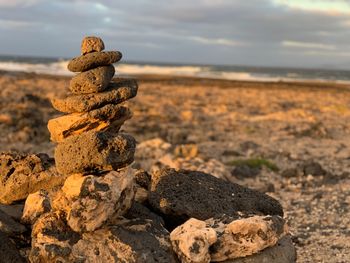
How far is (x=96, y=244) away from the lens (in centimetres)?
857

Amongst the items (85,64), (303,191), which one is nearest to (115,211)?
(85,64)

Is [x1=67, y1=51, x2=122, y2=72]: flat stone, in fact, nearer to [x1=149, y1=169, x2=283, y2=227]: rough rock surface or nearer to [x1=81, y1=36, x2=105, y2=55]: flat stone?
[x1=81, y1=36, x2=105, y2=55]: flat stone

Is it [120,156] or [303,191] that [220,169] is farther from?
[120,156]

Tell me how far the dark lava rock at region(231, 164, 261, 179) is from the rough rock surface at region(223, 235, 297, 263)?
399 inches

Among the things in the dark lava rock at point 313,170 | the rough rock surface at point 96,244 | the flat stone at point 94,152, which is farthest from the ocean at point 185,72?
the rough rock surface at point 96,244

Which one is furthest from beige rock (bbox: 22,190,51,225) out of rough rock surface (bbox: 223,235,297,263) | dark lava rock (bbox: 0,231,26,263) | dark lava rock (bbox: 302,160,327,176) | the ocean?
the ocean

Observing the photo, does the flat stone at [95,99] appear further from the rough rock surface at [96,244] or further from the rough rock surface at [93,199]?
the rough rock surface at [96,244]

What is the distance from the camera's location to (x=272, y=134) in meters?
30.7

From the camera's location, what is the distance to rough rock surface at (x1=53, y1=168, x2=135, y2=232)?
870cm

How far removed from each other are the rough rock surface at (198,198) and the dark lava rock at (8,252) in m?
2.56

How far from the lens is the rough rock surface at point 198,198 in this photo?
392 inches

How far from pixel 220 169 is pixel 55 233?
11.5m

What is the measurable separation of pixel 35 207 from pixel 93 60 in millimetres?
2817

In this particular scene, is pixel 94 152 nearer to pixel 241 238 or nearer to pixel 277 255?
pixel 241 238
